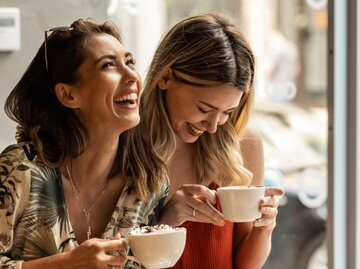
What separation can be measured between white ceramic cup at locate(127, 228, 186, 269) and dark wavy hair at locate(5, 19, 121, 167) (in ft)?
0.87

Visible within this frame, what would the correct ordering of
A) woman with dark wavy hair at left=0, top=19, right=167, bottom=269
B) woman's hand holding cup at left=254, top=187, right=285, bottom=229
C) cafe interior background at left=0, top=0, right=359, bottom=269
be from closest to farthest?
woman with dark wavy hair at left=0, top=19, right=167, bottom=269 → woman's hand holding cup at left=254, top=187, right=285, bottom=229 → cafe interior background at left=0, top=0, right=359, bottom=269

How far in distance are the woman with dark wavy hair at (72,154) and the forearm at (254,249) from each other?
11.1 inches

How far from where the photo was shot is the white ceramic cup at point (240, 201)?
1.59 meters

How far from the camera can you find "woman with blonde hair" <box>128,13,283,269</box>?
1.70 meters

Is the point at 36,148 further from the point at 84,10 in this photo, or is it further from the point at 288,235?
the point at 288,235

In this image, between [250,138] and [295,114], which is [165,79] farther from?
[295,114]

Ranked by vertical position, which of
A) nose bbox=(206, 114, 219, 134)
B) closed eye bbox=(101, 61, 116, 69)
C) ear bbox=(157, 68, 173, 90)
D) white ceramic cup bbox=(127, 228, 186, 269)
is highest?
closed eye bbox=(101, 61, 116, 69)

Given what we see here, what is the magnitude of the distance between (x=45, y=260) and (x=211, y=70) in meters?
0.55

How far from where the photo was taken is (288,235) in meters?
2.77

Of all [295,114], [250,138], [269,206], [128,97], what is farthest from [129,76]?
[295,114]

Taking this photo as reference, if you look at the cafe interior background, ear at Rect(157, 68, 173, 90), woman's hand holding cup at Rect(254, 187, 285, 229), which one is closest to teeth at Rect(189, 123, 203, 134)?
ear at Rect(157, 68, 173, 90)

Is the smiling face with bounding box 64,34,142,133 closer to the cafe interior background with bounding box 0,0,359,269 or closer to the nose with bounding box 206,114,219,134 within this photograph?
the nose with bounding box 206,114,219,134

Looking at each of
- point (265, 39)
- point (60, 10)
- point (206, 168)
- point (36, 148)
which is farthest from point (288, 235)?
point (36, 148)

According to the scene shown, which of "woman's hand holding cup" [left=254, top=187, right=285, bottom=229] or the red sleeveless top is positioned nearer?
"woman's hand holding cup" [left=254, top=187, right=285, bottom=229]
